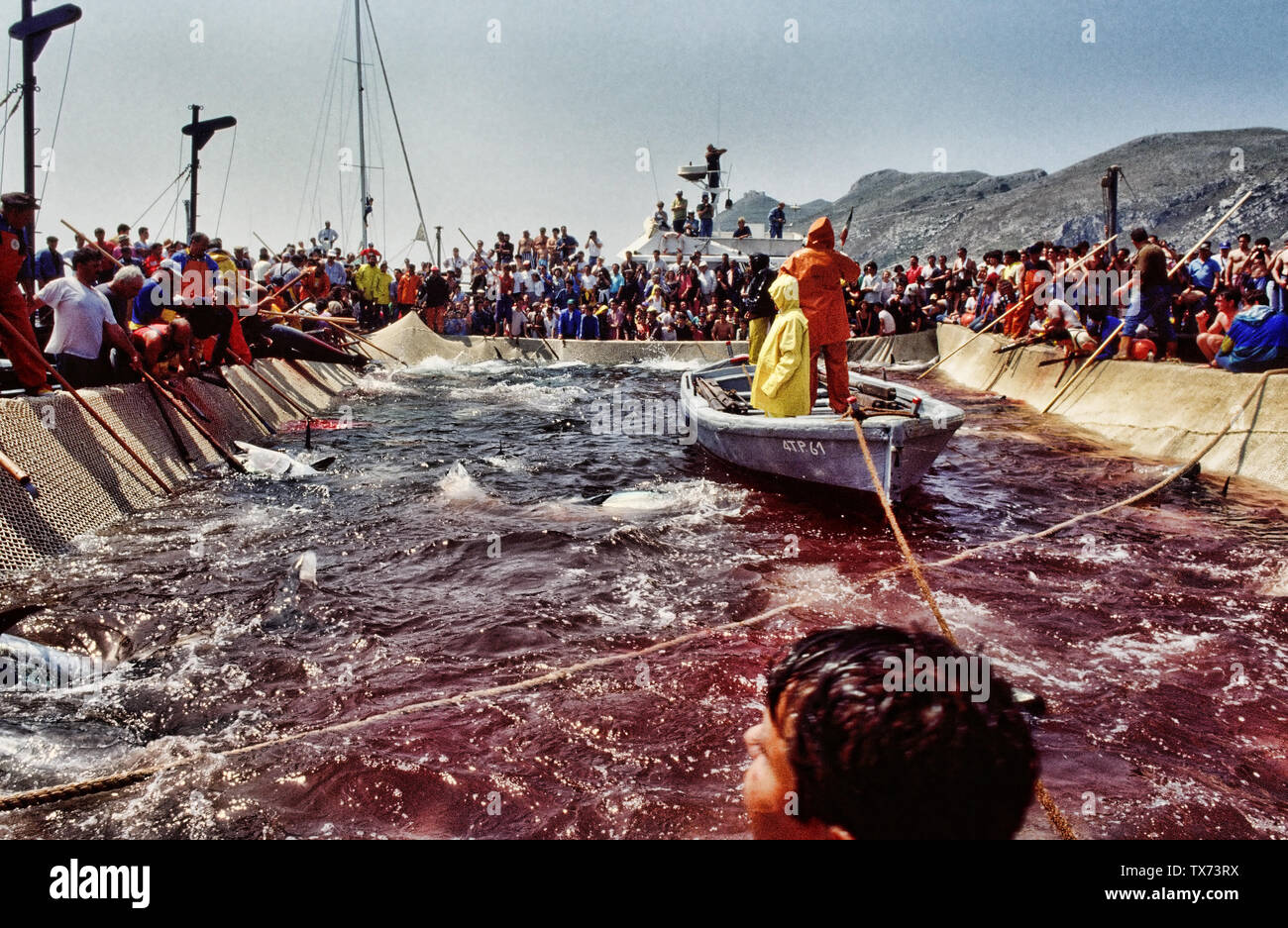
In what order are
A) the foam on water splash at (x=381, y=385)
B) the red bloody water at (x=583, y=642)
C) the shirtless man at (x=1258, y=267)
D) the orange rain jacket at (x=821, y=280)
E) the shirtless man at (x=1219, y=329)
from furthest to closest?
the foam on water splash at (x=381, y=385), the shirtless man at (x=1258, y=267), the shirtless man at (x=1219, y=329), the orange rain jacket at (x=821, y=280), the red bloody water at (x=583, y=642)

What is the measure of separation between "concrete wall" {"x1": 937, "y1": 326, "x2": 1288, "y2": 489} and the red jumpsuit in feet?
36.3

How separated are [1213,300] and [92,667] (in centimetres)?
1598

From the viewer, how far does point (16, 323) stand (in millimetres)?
7090

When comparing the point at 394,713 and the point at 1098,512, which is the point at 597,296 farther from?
the point at 394,713

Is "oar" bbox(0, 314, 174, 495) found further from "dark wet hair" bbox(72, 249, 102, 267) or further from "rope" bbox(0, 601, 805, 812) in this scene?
"rope" bbox(0, 601, 805, 812)

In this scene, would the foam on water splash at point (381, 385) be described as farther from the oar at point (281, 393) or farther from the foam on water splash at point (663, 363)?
the foam on water splash at point (663, 363)

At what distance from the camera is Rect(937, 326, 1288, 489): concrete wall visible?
27.2 feet

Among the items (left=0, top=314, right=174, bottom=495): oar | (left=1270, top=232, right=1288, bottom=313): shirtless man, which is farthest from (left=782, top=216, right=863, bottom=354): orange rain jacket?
(left=0, top=314, right=174, bottom=495): oar

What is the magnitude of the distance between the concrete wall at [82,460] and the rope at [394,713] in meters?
3.13

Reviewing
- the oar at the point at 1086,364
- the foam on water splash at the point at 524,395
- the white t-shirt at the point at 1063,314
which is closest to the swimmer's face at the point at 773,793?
the oar at the point at 1086,364

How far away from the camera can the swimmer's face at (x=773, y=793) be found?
4.16ft

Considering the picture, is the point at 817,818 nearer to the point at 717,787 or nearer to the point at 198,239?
the point at 717,787

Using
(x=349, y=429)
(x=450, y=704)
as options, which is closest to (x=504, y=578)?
(x=450, y=704)

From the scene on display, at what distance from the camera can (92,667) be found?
14.6 feet
